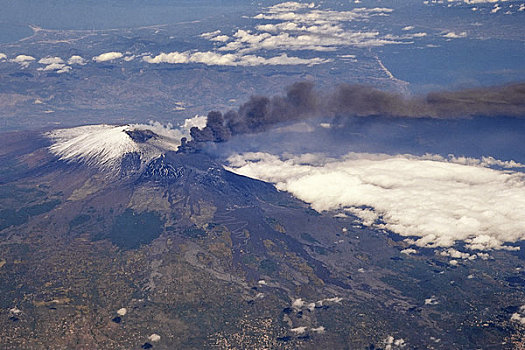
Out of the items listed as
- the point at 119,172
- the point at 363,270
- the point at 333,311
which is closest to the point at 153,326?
the point at 333,311

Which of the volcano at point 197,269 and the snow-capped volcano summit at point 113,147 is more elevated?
the snow-capped volcano summit at point 113,147

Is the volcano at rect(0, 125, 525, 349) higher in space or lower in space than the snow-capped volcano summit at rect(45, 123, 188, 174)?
lower

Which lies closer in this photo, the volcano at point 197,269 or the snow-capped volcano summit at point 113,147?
the volcano at point 197,269

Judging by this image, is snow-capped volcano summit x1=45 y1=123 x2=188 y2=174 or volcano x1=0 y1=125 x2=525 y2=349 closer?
volcano x1=0 y1=125 x2=525 y2=349

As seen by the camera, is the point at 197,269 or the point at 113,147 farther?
the point at 113,147

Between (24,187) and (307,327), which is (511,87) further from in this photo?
(24,187)
